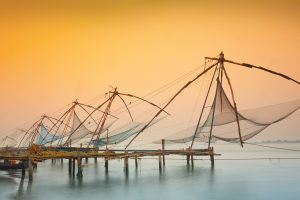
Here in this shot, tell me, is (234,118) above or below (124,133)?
above

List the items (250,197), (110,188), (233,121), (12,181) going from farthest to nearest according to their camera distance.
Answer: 1. (12,181)
2. (110,188)
3. (233,121)
4. (250,197)

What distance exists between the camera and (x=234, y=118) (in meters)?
13.2

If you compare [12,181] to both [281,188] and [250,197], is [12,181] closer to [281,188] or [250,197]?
[250,197]

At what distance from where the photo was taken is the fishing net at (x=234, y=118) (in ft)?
37.0

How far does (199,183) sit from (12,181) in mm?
8210

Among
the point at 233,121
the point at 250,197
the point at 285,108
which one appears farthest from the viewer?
the point at 233,121

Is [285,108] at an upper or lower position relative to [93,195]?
upper

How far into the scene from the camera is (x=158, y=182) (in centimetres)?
1617

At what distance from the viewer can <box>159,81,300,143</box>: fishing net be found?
11.3m

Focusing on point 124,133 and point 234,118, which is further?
point 124,133

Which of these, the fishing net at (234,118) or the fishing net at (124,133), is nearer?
the fishing net at (234,118)

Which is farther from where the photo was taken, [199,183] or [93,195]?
[199,183]

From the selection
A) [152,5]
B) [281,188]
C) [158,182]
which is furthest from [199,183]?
[152,5]

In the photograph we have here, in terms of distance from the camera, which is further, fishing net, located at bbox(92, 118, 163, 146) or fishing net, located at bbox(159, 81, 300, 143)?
fishing net, located at bbox(92, 118, 163, 146)
